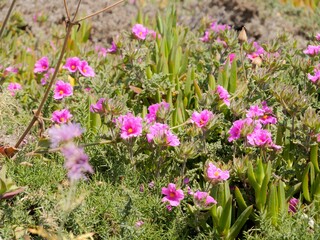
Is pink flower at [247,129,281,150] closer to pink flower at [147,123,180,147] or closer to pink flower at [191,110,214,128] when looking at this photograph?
pink flower at [191,110,214,128]

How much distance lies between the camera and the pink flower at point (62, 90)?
2979mm

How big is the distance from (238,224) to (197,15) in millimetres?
3618

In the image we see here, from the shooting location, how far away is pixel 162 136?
249 cm

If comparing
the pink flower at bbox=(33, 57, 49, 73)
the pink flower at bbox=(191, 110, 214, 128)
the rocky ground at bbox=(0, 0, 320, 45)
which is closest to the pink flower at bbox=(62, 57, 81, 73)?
the pink flower at bbox=(33, 57, 49, 73)

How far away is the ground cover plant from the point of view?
2383 mm

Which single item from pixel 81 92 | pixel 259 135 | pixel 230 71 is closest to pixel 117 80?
pixel 81 92

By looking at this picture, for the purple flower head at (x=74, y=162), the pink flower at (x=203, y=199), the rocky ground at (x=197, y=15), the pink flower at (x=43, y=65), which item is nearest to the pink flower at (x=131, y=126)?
the pink flower at (x=203, y=199)

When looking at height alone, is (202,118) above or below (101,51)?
above

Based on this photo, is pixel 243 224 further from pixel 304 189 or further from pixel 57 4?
pixel 57 4

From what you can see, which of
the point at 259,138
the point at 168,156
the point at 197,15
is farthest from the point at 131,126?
the point at 197,15

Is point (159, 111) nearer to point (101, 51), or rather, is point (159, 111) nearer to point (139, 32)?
point (139, 32)

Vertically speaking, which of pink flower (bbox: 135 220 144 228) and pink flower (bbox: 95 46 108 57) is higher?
pink flower (bbox: 135 220 144 228)

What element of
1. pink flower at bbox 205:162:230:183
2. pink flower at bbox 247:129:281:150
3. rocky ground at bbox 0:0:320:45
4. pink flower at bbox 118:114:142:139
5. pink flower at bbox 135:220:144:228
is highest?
pink flower at bbox 118:114:142:139

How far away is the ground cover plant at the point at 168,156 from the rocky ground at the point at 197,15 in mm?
2131
